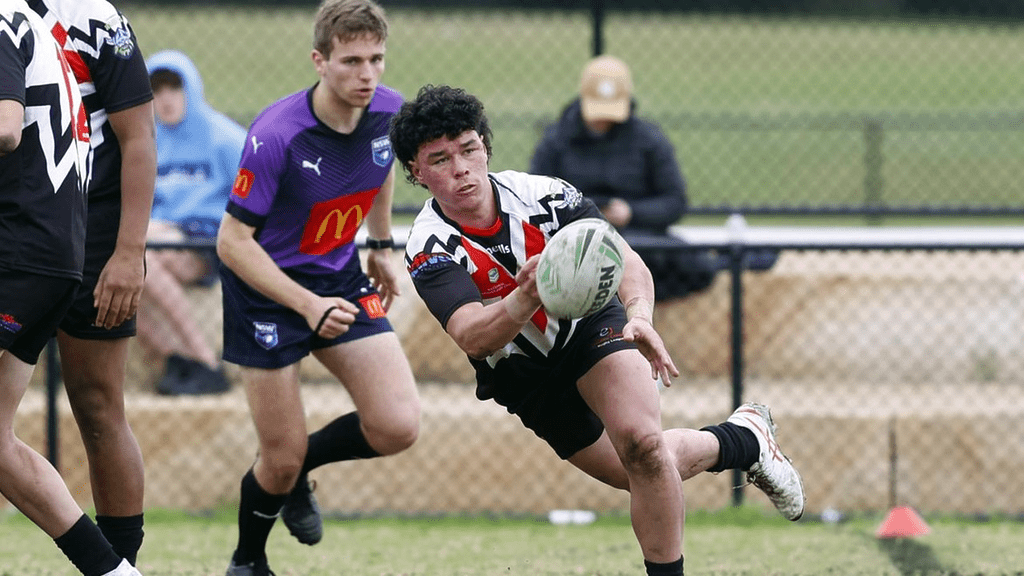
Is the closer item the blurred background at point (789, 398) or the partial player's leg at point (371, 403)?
the partial player's leg at point (371, 403)

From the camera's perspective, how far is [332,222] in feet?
16.5

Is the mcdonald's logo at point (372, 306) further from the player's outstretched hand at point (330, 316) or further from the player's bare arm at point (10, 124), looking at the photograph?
the player's bare arm at point (10, 124)

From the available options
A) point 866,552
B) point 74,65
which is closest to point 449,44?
point 866,552

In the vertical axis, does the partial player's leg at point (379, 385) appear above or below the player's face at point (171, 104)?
below

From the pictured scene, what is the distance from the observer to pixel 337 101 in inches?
194

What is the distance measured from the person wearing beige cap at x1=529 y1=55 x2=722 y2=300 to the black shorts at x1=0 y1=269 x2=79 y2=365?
373 cm

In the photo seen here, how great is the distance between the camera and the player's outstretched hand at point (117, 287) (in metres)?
4.29

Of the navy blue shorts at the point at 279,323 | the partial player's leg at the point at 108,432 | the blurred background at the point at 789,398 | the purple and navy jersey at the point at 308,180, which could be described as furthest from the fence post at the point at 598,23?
the partial player's leg at the point at 108,432

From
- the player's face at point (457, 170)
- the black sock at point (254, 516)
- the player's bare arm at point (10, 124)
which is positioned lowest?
the black sock at point (254, 516)

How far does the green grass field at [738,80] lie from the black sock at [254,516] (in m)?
6.13

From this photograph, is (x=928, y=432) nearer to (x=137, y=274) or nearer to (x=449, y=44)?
(x=137, y=274)

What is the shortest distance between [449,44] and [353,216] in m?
8.71

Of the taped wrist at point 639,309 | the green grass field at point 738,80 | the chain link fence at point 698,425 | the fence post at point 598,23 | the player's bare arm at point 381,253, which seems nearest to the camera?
the taped wrist at point 639,309

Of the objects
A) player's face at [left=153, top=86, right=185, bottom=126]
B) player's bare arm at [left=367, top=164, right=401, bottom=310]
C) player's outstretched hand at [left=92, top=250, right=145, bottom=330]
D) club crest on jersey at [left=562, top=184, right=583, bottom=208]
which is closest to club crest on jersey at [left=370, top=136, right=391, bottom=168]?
player's bare arm at [left=367, top=164, right=401, bottom=310]
